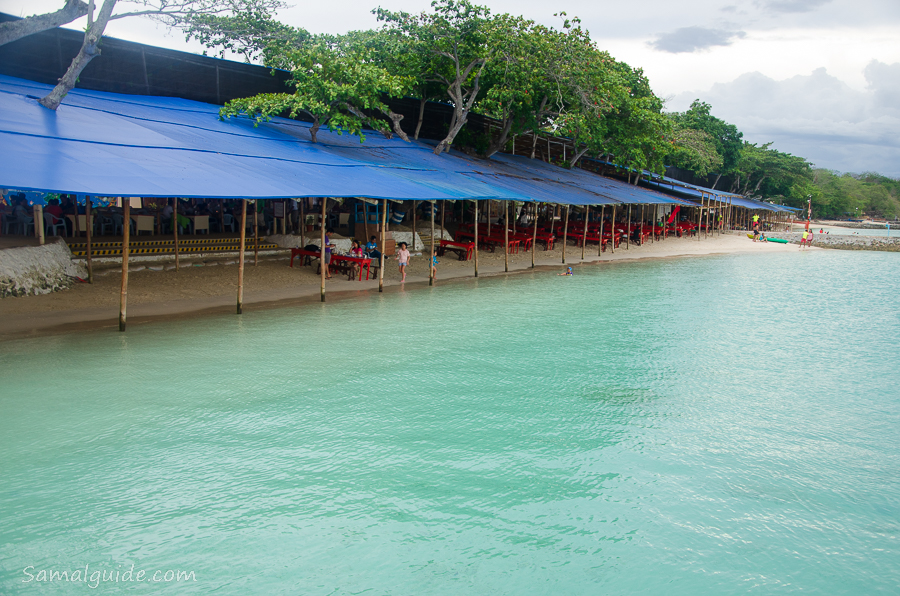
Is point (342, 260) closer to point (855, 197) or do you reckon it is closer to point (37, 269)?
point (37, 269)

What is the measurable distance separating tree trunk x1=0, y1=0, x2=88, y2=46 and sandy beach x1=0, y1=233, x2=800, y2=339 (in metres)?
4.37

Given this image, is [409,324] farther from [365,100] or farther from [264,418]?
[365,100]

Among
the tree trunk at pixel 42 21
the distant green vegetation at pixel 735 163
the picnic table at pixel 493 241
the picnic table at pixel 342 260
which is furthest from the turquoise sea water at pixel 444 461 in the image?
the distant green vegetation at pixel 735 163

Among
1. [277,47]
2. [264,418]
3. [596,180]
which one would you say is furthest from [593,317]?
[596,180]

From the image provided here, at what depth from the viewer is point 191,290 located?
11.8 metres

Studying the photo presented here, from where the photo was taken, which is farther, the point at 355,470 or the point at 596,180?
the point at 596,180

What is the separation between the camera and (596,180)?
2595cm

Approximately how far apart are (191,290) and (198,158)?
2.61 metres

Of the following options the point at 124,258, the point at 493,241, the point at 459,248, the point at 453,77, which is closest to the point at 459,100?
the point at 453,77

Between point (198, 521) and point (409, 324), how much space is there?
6126 mm

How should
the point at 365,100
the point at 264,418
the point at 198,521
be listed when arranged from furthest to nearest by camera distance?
the point at 365,100 → the point at 264,418 → the point at 198,521

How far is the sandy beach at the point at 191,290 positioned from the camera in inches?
372

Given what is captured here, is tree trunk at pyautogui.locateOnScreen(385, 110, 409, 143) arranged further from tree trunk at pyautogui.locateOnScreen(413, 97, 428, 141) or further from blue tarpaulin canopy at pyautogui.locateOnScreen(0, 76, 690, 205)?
tree trunk at pyautogui.locateOnScreen(413, 97, 428, 141)

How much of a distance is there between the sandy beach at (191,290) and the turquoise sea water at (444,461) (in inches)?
39.6
